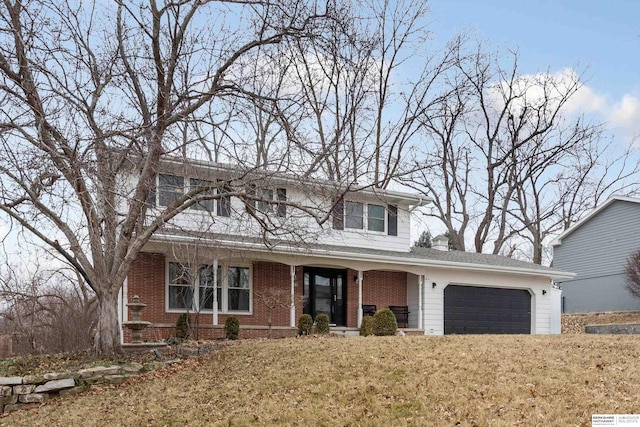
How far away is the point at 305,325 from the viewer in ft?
52.1

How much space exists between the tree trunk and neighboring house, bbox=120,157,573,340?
2334mm

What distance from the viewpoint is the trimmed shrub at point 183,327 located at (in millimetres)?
14702

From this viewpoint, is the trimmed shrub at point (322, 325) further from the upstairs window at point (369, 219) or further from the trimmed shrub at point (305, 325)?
the upstairs window at point (369, 219)

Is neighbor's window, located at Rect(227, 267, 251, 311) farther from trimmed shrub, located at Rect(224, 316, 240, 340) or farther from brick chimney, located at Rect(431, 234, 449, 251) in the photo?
brick chimney, located at Rect(431, 234, 449, 251)

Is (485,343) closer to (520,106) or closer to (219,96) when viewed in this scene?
(219,96)

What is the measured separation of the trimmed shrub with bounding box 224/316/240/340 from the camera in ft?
48.8

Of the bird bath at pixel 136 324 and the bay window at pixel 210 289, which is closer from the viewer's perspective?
the bird bath at pixel 136 324

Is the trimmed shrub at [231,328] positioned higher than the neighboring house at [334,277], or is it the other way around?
the neighboring house at [334,277]

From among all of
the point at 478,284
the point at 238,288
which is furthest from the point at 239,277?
the point at 478,284

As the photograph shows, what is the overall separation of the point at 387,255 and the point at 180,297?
19.9 ft

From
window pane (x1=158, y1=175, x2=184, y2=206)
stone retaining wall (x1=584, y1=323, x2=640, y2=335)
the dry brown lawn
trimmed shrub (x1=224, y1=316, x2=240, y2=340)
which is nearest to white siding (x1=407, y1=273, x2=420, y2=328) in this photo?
stone retaining wall (x1=584, y1=323, x2=640, y2=335)

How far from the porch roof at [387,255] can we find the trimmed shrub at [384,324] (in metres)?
1.86

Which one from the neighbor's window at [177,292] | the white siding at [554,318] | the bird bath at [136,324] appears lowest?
the white siding at [554,318]

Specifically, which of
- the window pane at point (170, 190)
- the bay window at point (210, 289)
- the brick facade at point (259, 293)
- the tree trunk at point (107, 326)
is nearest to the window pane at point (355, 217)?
the brick facade at point (259, 293)
